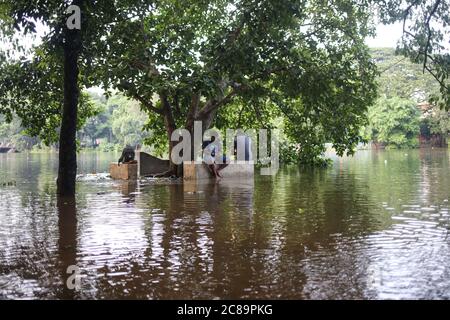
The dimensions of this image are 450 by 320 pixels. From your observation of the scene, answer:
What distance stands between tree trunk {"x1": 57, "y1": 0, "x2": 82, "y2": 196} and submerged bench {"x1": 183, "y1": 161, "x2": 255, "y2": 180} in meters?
6.33

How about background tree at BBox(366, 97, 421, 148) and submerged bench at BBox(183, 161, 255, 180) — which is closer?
submerged bench at BBox(183, 161, 255, 180)

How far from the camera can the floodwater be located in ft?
16.8

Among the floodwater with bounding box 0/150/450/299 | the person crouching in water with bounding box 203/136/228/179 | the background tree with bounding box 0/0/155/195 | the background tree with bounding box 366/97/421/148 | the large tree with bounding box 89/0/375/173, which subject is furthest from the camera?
the background tree with bounding box 366/97/421/148

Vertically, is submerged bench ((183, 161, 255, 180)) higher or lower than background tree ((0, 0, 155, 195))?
lower

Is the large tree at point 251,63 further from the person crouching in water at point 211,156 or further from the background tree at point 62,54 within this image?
the background tree at point 62,54

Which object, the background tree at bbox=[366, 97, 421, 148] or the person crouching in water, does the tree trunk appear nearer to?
the person crouching in water

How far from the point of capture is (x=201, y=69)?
595 inches

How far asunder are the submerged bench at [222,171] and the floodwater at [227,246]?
5.58 meters

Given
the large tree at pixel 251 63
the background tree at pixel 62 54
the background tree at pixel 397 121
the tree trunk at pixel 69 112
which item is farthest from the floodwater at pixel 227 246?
the background tree at pixel 397 121

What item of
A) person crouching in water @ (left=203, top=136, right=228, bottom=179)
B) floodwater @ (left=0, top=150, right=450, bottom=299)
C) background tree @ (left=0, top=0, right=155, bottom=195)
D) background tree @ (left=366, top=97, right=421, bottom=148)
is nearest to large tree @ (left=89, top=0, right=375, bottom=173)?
person crouching in water @ (left=203, top=136, right=228, bottom=179)

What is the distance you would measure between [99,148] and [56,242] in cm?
8739

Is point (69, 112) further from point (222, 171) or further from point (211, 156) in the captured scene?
point (222, 171)

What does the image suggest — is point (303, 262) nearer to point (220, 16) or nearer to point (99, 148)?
point (220, 16)
